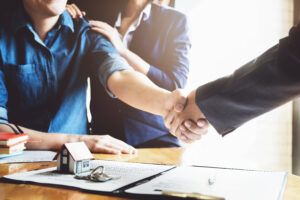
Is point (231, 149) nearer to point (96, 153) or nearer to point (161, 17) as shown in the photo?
point (161, 17)

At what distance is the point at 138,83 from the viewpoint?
168 cm

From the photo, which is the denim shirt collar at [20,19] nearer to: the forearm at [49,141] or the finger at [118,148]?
the forearm at [49,141]

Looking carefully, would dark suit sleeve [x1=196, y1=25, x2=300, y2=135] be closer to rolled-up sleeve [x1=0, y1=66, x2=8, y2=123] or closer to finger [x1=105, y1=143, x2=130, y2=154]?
finger [x1=105, y1=143, x2=130, y2=154]

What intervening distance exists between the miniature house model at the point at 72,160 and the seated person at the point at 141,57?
1216 millimetres

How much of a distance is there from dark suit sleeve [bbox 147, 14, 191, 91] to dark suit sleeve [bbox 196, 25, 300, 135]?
1048 millimetres

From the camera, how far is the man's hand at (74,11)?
207 centimetres

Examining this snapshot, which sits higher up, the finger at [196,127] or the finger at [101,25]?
the finger at [101,25]

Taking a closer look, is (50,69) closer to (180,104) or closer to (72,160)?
(180,104)

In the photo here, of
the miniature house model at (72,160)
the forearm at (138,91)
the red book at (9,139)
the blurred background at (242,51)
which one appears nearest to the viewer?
the miniature house model at (72,160)

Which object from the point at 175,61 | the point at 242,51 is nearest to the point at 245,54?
the point at 242,51

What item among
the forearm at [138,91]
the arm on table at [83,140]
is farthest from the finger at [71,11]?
the arm on table at [83,140]

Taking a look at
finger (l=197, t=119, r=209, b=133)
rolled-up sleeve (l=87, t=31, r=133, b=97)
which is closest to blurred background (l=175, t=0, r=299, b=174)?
rolled-up sleeve (l=87, t=31, r=133, b=97)

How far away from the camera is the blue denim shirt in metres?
1.89

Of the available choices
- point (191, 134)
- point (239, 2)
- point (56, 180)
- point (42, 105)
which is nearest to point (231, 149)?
point (191, 134)
